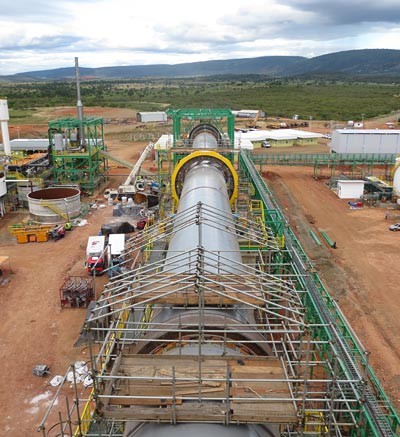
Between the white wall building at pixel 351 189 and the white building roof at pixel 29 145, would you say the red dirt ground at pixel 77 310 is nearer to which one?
the white wall building at pixel 351 189

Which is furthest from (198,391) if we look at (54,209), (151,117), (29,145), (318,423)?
(151,117)

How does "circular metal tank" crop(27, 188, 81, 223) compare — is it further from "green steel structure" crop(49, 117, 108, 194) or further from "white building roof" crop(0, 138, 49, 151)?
"white building roof" crop(0, 138, 49, 151)

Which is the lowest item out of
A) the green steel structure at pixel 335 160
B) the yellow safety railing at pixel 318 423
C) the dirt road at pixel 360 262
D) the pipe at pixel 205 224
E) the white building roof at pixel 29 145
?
the dirt road at pixel 360 262

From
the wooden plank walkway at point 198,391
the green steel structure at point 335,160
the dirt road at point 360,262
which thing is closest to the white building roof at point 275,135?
the green steel structure at point 335,160

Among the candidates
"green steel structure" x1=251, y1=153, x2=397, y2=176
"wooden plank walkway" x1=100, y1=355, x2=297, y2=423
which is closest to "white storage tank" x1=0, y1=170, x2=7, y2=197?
"green steel structure" x1=251, y1=153, x2=397, y2=176

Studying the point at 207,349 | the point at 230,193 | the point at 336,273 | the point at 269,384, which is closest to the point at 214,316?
the point at 207,349

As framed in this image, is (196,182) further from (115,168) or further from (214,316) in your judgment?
(115,168)
